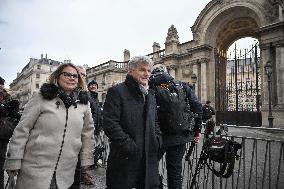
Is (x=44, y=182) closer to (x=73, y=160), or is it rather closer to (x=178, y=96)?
(x=73, y=160)

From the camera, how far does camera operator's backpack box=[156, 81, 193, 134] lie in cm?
381

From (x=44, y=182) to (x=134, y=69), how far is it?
1.61 meters

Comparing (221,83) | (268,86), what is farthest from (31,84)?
(268,86)

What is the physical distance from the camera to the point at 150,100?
331 centimetres

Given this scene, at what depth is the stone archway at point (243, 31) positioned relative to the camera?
57.1 ft

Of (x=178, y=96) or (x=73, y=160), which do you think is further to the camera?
(x=178, y=96)

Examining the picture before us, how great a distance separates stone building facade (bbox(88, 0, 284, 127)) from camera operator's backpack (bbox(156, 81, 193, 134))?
49.1ft

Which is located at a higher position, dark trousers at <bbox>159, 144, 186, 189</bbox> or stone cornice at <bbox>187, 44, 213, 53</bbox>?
stone cornice at <bbox>187, 44, 213, 53</bbox>

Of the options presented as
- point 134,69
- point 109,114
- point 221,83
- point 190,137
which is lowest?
point 190,137

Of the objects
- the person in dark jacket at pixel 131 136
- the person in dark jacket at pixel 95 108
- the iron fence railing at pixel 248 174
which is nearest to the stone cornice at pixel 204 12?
the iron fence railing at pixel 248 174

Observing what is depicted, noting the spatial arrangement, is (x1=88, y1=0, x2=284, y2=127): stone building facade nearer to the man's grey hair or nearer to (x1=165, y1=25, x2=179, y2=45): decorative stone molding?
(x1=165, y1=25, x2=179, y2=45): decorative stone molding

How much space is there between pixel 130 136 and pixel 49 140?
0.87m

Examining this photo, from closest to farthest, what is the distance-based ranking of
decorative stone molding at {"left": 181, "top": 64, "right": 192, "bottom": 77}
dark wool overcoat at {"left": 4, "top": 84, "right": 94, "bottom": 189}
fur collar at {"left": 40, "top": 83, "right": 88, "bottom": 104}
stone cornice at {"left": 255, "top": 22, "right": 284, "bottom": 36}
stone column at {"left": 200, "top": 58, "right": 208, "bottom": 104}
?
dark wool overcoat at {"left": 4, "top": 84, "right": 94, "bottom": 189}
fur collar at {"left": 40, "top": 83, "right": 88, "bottom": 104}
stone cornice at {"left": 255, "top": 22, "right": 284, "bottom": 36}
stone column at {"left": 200, "top": 58, "right": 208, "bottom": 104}
decorative stone molding at {"left": 181, "top": 64, "right": 192, "bottom": 77}

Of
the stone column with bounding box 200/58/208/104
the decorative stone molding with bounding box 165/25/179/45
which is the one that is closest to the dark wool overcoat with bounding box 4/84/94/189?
the stone column with bounding box 200/58/208/104
